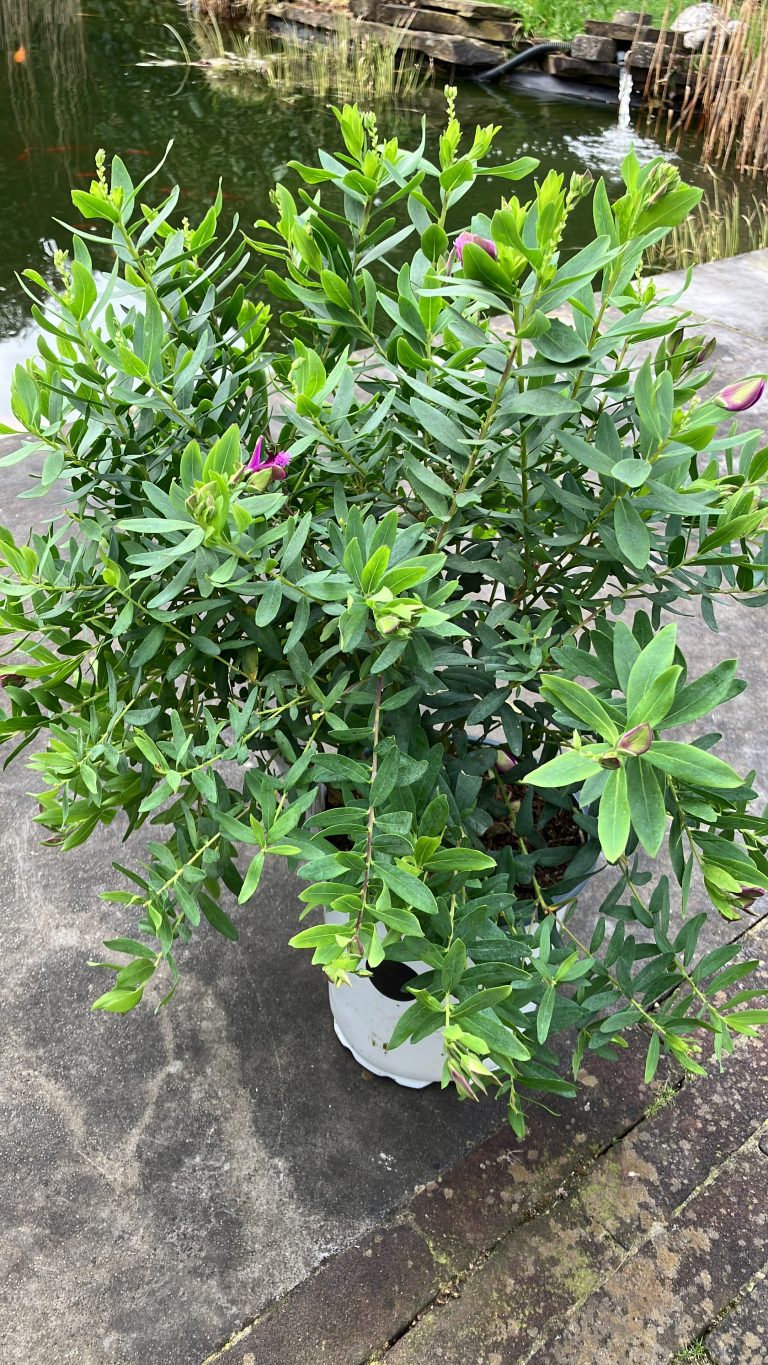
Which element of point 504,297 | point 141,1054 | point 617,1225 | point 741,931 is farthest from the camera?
point 741,931

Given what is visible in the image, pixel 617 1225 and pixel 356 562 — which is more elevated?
pixel 356 562

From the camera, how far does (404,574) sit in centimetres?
79

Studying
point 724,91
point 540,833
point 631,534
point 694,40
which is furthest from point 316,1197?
point 694,40

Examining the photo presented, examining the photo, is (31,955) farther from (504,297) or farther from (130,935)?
(504,297)

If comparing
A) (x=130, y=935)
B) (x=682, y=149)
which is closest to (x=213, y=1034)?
(x=130, y=935)

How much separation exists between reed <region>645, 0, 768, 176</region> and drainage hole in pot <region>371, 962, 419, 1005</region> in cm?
619

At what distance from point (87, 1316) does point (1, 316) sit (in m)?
4.38

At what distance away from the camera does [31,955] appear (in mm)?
1506

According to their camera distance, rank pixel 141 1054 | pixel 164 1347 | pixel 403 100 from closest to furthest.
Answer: pixel 164 1347 < pixel 141 1054 < pixel 403 100

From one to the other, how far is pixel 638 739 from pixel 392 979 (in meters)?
0.69

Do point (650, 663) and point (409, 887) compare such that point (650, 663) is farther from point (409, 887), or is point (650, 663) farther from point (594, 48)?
point (594, 48)

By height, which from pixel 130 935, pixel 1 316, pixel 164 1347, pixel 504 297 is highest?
pixel 504 297

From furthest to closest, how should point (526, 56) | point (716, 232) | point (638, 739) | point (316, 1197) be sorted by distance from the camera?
point (526, 56) < point (716, 232) < point (316, 1197) < point (638, 739)

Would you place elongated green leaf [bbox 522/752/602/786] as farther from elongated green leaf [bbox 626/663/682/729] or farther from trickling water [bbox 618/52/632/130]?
trickling water [bbox 618/52/632/130]
